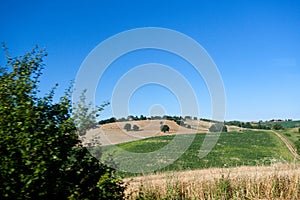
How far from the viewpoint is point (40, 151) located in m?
5.51

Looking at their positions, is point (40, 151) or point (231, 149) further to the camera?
point (231, 149)

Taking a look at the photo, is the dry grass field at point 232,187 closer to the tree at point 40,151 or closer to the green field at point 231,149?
the tree at point 40,151

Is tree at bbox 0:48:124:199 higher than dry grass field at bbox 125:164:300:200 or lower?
higher

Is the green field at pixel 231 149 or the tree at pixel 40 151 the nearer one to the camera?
the tree at pixel 40 151

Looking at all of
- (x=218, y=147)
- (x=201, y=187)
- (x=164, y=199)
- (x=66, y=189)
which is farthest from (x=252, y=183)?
(x=218, y=147)

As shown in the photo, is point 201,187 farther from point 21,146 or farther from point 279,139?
point 279,139

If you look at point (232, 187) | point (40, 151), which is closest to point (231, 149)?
point (232, 187)

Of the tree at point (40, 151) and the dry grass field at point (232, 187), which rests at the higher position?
the tree at point (40, 151)

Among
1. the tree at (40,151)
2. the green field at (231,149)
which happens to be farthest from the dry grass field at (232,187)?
the green field at (231,149)

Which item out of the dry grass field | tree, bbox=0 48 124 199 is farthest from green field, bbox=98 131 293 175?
tree, bbox=0 48 124 199

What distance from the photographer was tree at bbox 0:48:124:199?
212 inches

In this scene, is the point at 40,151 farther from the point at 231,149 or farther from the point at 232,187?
the point at 231,149

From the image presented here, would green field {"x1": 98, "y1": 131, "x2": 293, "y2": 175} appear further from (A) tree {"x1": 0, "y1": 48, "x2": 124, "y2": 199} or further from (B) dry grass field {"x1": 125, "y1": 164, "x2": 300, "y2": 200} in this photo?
(A) tree {"x1": 0, "y1": 48, "x2": 124, "y2": 199}

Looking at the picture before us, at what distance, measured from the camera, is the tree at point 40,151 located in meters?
5.38
